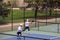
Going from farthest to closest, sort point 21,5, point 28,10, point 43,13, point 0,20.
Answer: point 21,5, point 28,10, point 43,13, point 0,20

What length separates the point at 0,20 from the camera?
2917 cm

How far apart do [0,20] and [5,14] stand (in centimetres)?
115

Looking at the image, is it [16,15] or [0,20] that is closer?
[0,20]

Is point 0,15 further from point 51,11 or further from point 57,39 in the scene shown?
point 57,39

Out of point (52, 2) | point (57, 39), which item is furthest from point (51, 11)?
point (57, 39)

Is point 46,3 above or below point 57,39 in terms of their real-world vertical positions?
above

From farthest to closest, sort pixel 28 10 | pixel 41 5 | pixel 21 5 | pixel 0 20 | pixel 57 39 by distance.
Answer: pixel 21 5 → pixel 28 10 → pixel 41 5 → pixel 0 20 → pixel 57 39

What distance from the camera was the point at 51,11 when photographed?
39.0m

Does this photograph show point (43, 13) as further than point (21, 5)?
No

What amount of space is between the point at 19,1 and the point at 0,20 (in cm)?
2239

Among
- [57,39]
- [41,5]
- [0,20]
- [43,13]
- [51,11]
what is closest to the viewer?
[57,39]

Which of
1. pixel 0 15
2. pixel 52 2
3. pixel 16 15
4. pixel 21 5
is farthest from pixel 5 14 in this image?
pixel 21 5

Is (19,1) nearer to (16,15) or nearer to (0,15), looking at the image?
(16,15)

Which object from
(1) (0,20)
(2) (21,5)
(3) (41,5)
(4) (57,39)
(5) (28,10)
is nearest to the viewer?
(4) (57,39)
